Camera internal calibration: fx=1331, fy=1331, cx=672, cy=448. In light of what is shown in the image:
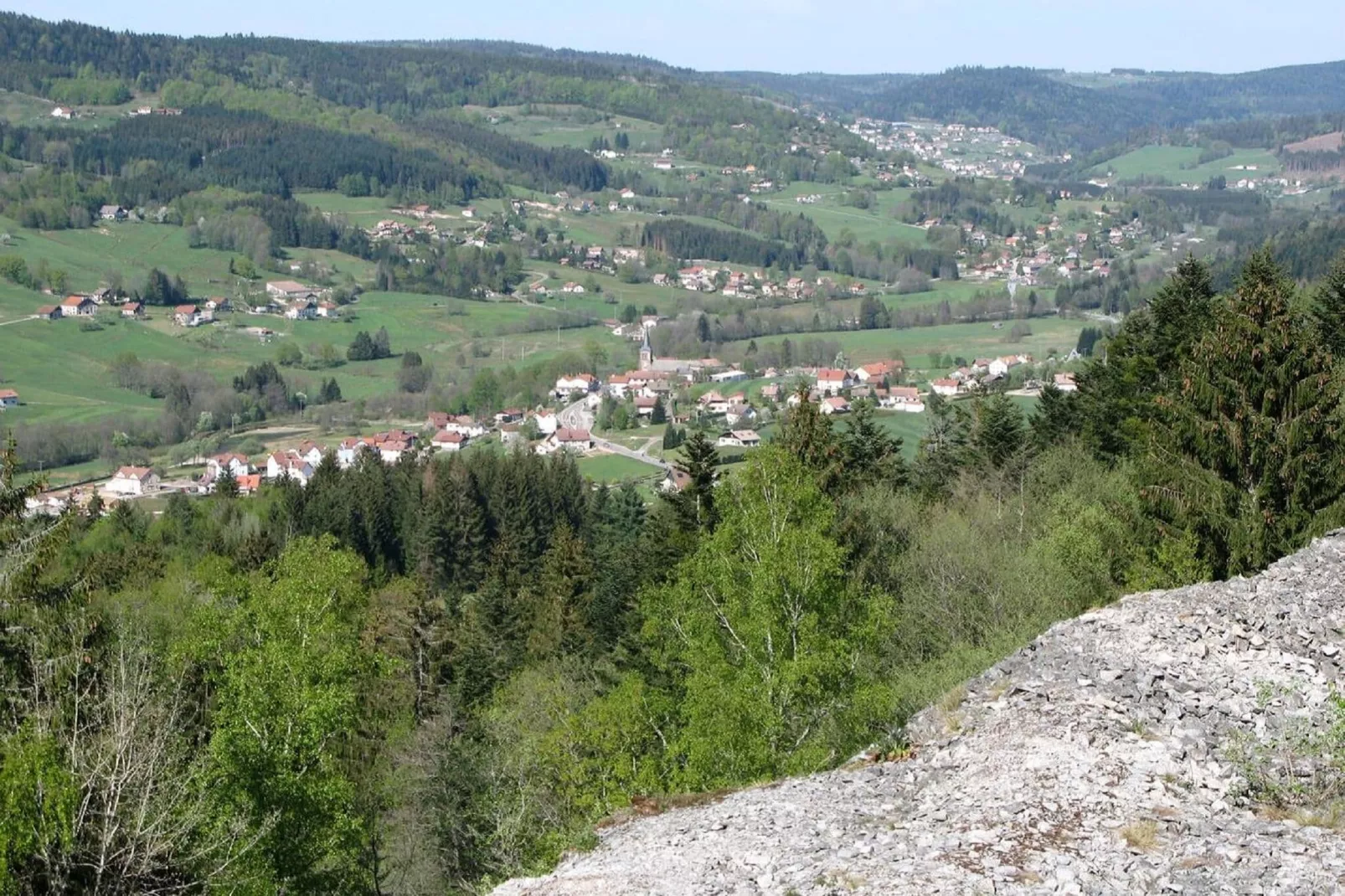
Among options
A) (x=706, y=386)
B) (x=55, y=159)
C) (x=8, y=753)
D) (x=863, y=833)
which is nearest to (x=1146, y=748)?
(x=863, y=833)

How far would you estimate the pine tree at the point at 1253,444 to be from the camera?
21.3 m

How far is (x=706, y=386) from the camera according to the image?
331 feet

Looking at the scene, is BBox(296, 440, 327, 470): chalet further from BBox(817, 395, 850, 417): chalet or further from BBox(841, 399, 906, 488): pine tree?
BBox(841, 399, 906, 488): pine tree

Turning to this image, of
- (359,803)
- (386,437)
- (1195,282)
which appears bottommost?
(386,437)

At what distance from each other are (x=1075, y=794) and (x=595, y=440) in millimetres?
76623

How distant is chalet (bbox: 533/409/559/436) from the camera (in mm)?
90750

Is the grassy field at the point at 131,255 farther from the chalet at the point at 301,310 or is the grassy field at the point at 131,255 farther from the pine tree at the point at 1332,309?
the pine tree at the point at 1332,309

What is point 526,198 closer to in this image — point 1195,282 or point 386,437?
point 386,437

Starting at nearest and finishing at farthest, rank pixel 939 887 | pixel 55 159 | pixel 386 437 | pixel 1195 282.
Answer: pixel 939 887 < pixel 1195 282 < pixel 386 437 < pixel 55 159

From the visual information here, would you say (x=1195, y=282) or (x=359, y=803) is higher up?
(x=1195, y=282)

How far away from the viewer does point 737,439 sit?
79.3 metres

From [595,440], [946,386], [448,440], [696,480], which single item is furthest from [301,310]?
[696,480]

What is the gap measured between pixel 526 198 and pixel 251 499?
134949 mm

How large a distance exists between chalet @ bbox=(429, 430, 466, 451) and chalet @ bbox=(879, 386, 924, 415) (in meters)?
27.5
